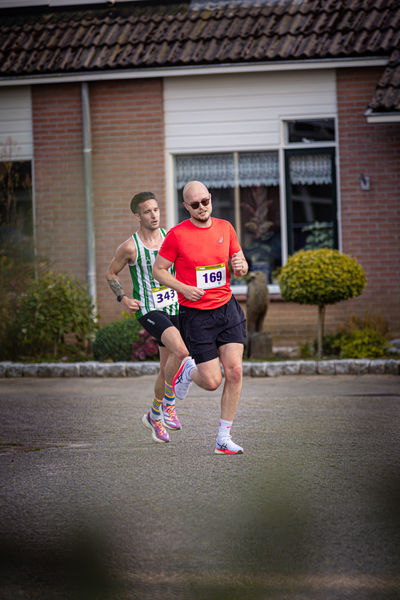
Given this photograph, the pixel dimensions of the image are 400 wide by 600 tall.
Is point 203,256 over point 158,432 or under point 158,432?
over

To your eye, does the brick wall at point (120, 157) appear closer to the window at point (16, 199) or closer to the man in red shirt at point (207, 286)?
the window at point (16, 199)

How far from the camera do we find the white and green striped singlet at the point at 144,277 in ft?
20.6

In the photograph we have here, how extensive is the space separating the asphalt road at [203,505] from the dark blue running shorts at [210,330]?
32.2 inches

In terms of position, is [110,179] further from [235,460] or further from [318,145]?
[235,460]

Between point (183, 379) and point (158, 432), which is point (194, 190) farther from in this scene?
point (158, 432)

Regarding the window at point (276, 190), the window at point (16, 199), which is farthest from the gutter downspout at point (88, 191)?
the window at point (276, 190)

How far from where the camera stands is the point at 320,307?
10875 millimetres

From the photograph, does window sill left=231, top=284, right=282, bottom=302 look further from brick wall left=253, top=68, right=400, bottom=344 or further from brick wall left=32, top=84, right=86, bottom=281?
brick wall left=32, top=84, right=86, bottom=281

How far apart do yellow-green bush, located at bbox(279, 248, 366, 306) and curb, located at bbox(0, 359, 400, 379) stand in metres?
0.98

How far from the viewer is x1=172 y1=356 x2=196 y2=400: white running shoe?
5.89 m

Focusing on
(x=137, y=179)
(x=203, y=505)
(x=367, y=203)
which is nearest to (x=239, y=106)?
(x=137, y=179)

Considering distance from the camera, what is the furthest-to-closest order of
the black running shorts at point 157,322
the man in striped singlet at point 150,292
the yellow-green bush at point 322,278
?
the yellow-green bush at point 322,278
the man in striped singlet at point 150,292
the black running shorts at point 157,322

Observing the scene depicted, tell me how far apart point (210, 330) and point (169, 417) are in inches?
51.9

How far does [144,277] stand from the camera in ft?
20.7
